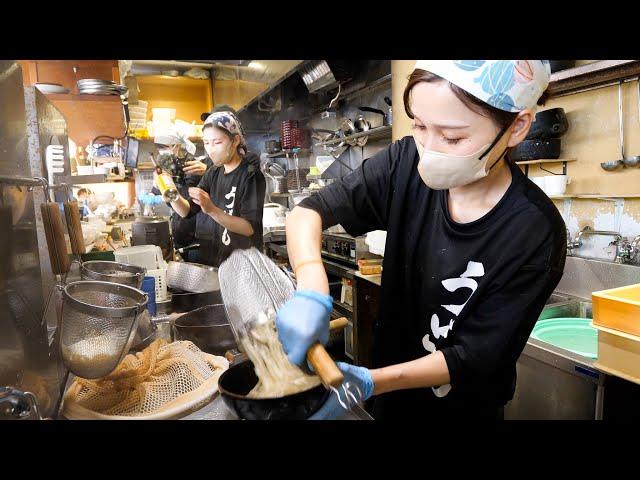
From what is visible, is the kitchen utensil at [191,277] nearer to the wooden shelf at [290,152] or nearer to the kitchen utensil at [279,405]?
the kitchen utensil at [279,405]

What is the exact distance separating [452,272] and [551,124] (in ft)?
Answer: 4.74

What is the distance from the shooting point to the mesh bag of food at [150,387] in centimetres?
84

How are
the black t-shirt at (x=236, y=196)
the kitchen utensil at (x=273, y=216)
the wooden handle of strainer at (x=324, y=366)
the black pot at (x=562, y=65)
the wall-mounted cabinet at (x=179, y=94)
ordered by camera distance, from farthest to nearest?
the wall-mounted cabinet at (x=179, y=94) → the kitchen utensil at (x=273, y=216) → the black t-shirt at (x=236, y=196) → the black pot at (x=562, y=65) → the wooden handle of strainer at (x=324, y=366)

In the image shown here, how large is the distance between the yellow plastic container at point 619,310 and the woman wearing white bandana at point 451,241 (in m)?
0.42

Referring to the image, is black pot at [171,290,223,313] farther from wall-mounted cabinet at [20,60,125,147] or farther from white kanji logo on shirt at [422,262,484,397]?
wall-mounted cabinet at [20,60,125,147]

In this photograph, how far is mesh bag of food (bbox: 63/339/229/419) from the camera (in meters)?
0.84

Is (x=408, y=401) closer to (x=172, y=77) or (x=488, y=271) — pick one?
(x=488, y=271)

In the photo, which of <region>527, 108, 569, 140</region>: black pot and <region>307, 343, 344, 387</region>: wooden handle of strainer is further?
<region>527, 108, 569, 140</region>: black pot

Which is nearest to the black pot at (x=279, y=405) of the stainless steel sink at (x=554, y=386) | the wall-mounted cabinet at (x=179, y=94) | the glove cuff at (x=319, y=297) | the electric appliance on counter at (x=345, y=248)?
the glove cuff at (x=319, y=297)

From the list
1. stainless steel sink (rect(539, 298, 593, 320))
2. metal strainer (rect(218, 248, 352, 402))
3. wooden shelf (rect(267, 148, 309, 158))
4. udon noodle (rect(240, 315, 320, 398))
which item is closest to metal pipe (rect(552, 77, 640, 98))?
stainless steel sink (rect(539, 298, 593, 320))

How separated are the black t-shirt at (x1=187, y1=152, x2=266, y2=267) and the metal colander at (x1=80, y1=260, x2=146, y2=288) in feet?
3.30

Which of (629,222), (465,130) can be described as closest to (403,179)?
(465,130)

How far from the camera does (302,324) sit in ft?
Answer: 2.33

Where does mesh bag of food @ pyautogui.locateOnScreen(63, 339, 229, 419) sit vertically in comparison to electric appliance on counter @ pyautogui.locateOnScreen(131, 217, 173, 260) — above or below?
below
